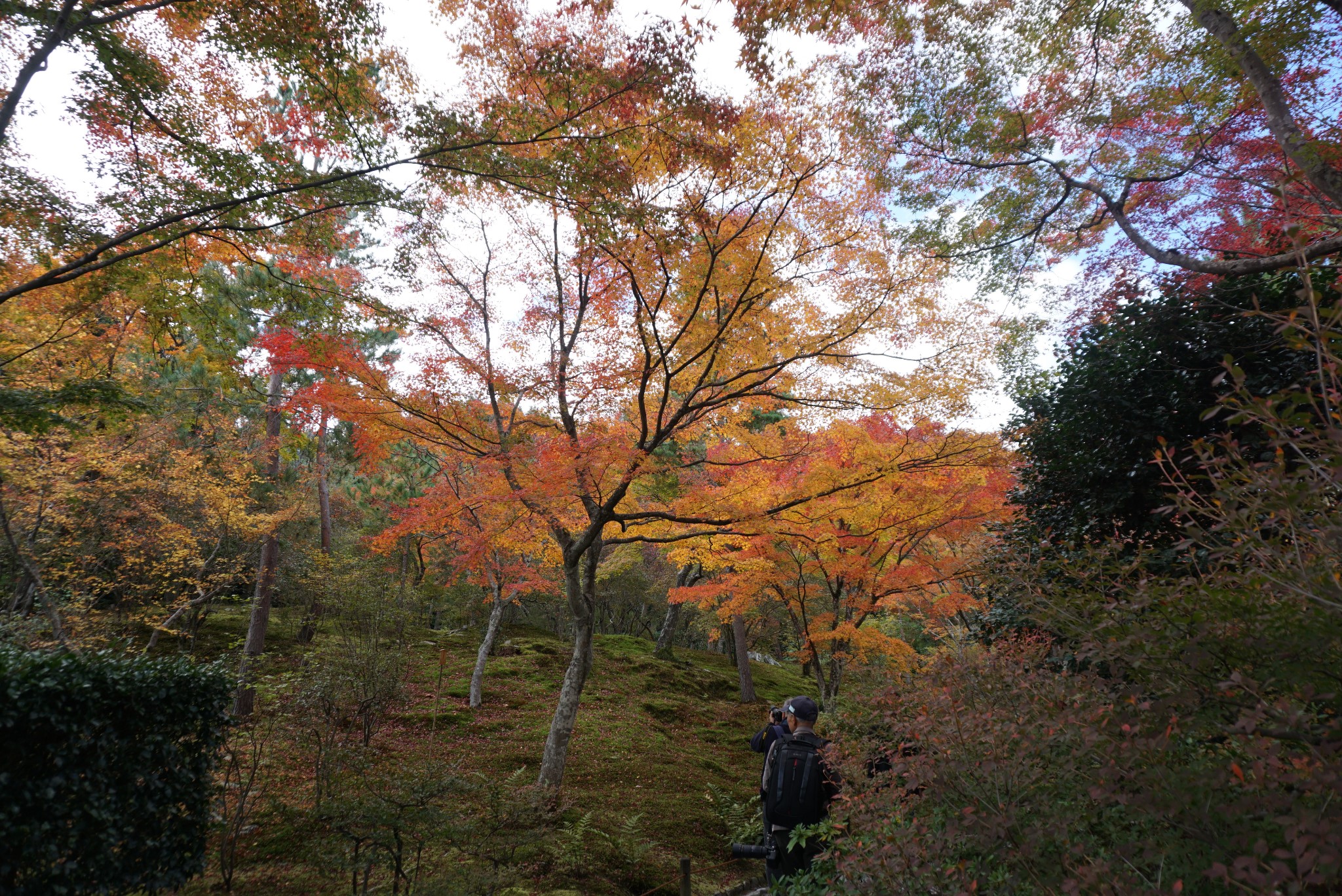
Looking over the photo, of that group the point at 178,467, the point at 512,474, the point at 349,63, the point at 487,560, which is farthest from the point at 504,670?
the point at 349,63

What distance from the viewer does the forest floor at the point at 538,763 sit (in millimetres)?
4246

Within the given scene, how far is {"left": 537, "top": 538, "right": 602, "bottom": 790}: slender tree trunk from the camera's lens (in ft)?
21.2

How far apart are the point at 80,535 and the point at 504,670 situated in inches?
327

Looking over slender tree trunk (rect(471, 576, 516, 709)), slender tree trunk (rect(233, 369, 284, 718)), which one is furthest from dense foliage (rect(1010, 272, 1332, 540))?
slender tree trunk (rect(233, 369, 284, 718))

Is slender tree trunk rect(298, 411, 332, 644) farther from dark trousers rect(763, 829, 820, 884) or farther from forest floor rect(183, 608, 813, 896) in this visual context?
dark trousers rect(763, 829, 820, 884)

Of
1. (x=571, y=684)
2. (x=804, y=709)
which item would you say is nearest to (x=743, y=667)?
(x=571, y=684)

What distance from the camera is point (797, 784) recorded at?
3.68 meters

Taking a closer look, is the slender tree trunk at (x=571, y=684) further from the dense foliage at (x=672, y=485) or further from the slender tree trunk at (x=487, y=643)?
the slender tree trunk at (x=487, y=643)

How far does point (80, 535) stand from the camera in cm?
874

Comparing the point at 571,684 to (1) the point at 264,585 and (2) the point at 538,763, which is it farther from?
(1) the point at 264,585

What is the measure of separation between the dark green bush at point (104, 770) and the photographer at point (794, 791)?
13.5 ft

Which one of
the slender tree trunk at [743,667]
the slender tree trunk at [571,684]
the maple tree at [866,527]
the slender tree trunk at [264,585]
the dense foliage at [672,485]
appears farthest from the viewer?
the slender tree trunk at [743,667]

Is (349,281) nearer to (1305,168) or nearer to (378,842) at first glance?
(378,842)

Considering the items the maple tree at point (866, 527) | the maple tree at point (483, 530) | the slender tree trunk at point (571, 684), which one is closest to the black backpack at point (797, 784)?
the maple tree at point (866, 527)
